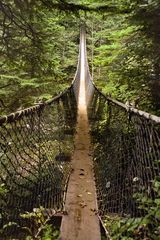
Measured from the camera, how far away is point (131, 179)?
124 inches

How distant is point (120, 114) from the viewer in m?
4.89

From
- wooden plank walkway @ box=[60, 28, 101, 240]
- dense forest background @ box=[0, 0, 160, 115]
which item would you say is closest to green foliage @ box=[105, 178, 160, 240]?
wooden plank walkway @ box=[60, 28, 101, 240]

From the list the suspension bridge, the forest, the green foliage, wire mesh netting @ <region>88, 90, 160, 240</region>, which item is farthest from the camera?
the suspension bridge

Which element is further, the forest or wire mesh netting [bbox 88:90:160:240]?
the forest

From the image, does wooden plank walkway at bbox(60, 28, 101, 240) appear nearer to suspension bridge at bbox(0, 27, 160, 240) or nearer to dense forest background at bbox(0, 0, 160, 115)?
suspension bridge at bbox(0, 27, 160, 240)

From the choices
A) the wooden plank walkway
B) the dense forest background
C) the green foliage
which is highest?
the dense forest background

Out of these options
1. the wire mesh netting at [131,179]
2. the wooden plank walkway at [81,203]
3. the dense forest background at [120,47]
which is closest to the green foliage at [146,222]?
the wire mesh netting at [131,179]

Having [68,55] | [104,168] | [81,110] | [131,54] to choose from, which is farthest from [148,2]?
[68,55]

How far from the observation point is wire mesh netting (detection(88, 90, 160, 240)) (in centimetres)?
207

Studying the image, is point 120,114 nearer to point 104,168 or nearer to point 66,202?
point 104,168

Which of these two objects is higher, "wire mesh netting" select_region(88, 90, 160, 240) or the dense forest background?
the dense forest background

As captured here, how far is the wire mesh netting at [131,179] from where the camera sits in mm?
2068

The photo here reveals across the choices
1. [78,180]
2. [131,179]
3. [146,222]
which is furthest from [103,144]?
[146,222]

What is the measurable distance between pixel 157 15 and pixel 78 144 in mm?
2487
